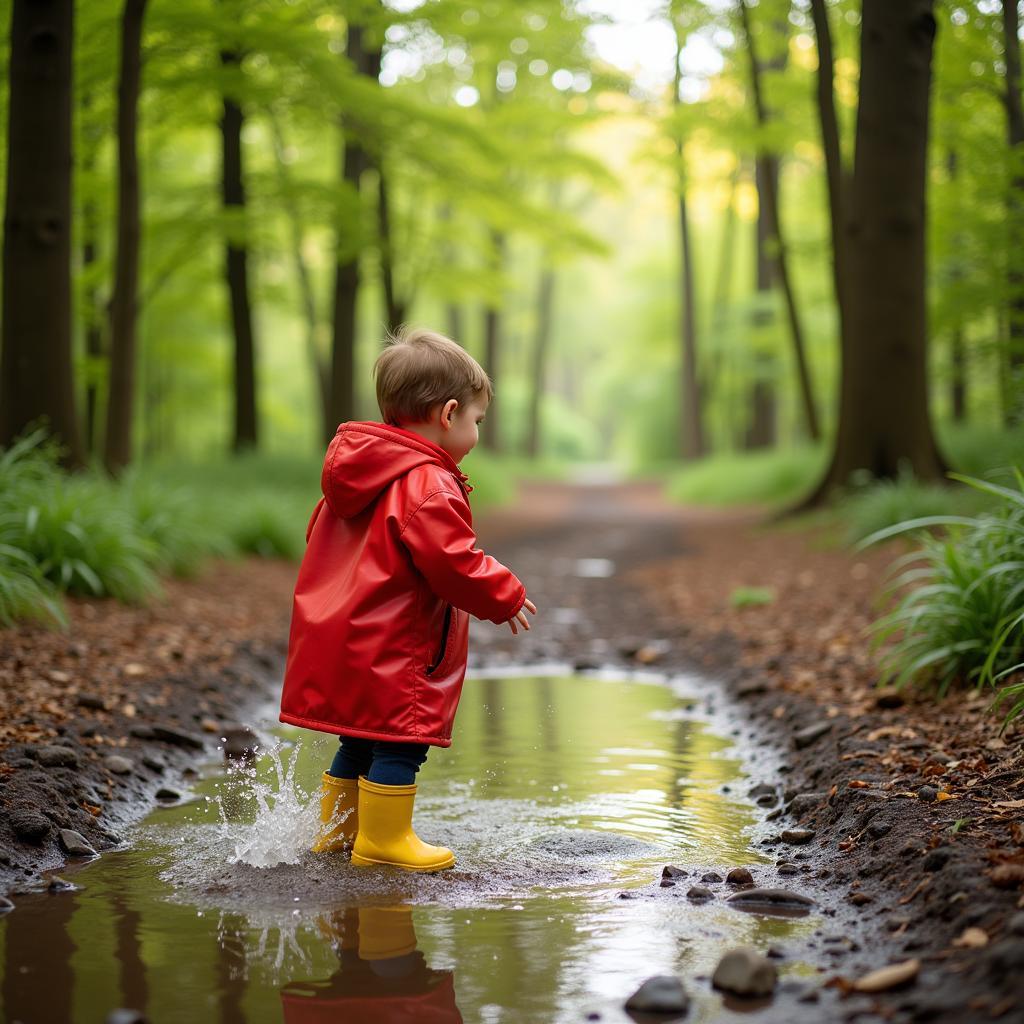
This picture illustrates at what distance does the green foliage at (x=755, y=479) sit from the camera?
17984 mm

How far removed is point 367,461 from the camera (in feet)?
11.7

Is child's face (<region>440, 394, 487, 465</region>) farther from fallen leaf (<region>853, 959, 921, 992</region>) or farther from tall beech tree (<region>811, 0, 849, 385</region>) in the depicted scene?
tall beech tree (<region>811, 0, 849, 385</region>)

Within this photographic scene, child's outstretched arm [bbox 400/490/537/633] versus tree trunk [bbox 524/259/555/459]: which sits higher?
tree trunk [bbox 524/259/555/459]

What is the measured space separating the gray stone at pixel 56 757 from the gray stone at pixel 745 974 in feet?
8.70

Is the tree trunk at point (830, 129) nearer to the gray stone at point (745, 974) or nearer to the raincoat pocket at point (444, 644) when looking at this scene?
the raincoat pocket at point (444, 644)

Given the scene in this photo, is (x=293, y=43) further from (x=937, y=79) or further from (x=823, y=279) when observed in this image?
(x=823, y=279)

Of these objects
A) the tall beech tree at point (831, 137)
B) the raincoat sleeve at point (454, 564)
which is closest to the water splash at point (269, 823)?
the raincoat sleeve at point (454, 564)

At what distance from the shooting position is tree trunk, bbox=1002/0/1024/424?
11203mm

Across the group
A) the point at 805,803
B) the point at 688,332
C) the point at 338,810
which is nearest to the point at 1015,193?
the point at 805,803

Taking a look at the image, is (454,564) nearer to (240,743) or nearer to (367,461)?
(367,461)

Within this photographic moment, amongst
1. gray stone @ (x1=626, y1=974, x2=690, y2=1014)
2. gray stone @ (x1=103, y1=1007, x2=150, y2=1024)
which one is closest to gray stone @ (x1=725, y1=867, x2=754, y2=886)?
gray stone @ (x1=626, y1=974, x2=690, y2=1014)

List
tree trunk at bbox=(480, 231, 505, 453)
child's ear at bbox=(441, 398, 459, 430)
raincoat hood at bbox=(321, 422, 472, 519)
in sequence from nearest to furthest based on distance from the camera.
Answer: raincoat hood at bbox=(321, 422, 472, 519), child's ear at bbox=(441, 398, 459, 430), tree trunk at bbox=(480, 231, 505, 453)

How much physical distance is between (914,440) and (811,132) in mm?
7015

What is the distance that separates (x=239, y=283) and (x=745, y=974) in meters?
14.0
